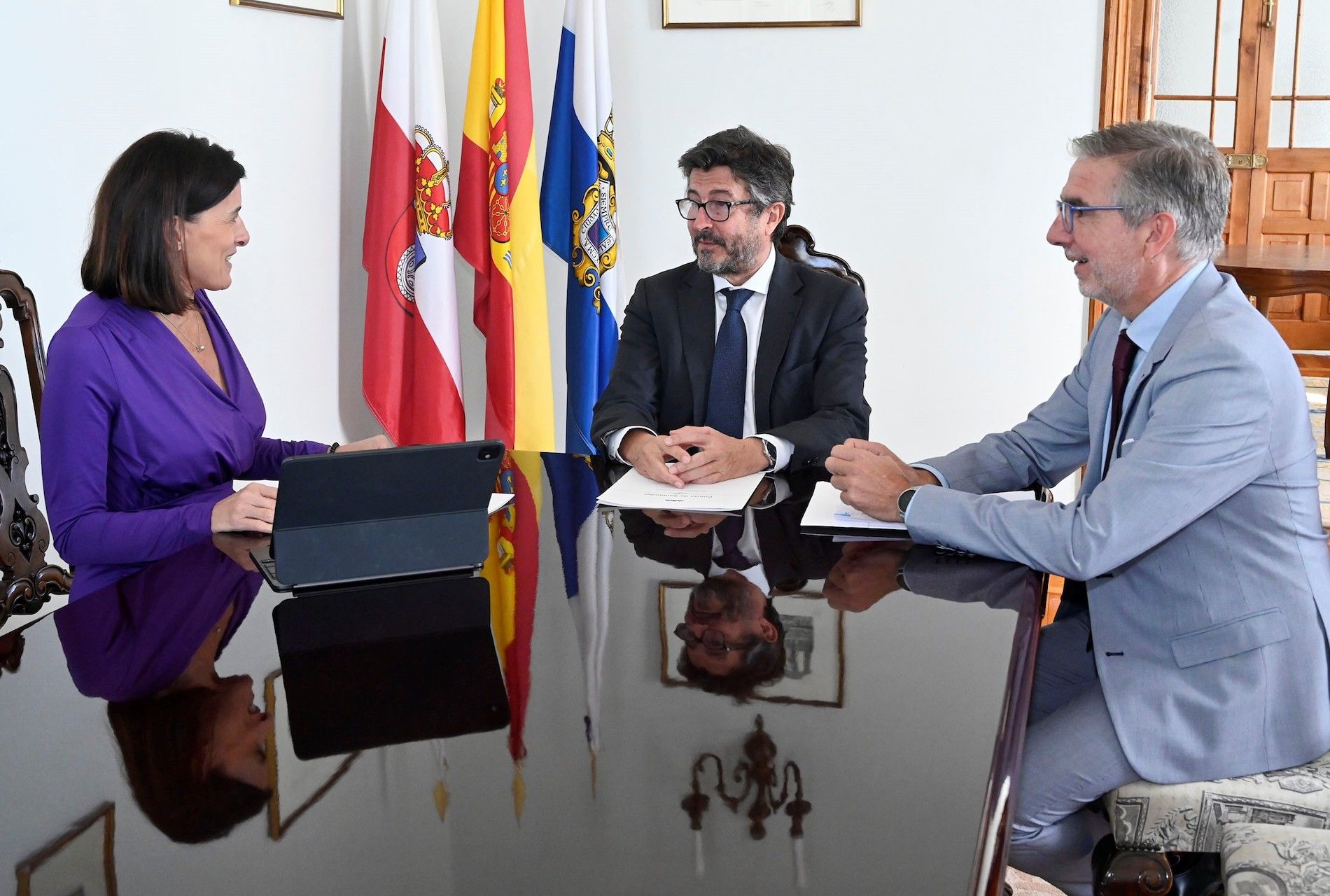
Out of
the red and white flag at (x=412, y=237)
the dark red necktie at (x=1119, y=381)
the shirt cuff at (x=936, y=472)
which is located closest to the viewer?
the dark red necktie at (x=1119, y=381)

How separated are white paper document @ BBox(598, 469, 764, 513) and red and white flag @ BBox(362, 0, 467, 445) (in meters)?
1.58

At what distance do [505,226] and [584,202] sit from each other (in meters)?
0.27

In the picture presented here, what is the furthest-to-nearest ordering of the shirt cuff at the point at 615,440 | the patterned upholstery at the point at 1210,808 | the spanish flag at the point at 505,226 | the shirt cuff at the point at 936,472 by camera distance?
the spanish flag at the point at 505,226, the shirt cuff at the point at 615,440, the shirt cuff at the point at 936,472, the patterned upholstery at the point at 1210,808

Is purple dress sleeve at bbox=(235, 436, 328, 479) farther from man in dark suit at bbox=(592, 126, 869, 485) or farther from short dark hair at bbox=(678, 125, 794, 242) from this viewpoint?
short dark hair at bbox=(678, 125, 794, 242)

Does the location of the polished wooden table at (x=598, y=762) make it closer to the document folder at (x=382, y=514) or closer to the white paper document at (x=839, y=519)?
the document folder at (x=382, y=514)

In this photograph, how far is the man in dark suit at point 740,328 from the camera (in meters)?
2.49

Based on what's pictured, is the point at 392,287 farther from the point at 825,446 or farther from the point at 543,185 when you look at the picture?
the point at 825,446

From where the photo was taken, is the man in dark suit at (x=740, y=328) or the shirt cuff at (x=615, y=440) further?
the man in dark suit at (x=740, y=328)

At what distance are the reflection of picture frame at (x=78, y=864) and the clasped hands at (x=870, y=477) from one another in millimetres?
1154

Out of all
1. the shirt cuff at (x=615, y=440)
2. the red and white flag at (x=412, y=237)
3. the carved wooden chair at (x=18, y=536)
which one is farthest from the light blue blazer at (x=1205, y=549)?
the red and white flag at (x=412, y=237)

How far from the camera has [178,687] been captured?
1117mm

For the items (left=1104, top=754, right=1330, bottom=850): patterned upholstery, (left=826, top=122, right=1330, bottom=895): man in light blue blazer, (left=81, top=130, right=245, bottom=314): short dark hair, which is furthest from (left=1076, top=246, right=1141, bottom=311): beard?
(left=81, top=130, right=245, bottom=314): short dark hair

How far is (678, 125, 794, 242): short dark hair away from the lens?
8.29 ft

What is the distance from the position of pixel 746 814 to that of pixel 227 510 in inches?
43.7
